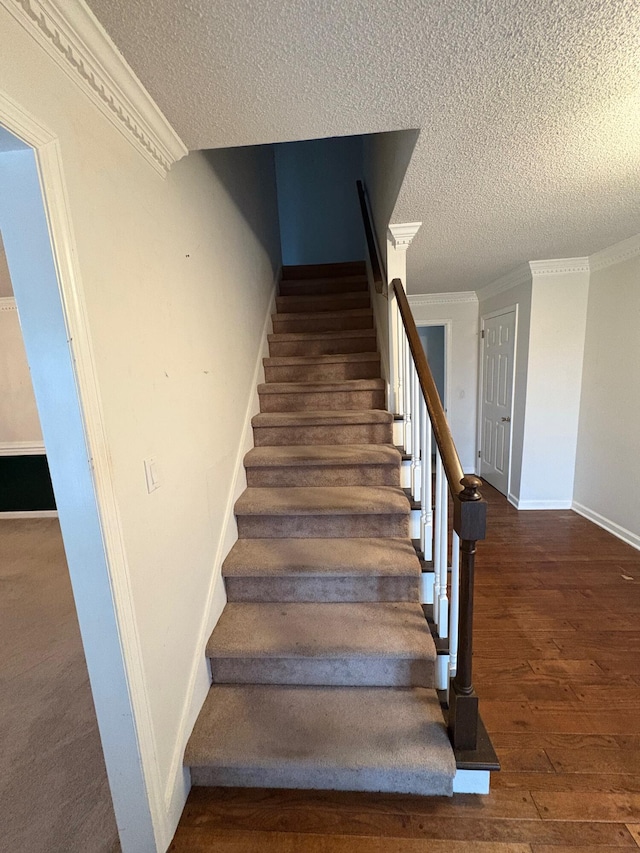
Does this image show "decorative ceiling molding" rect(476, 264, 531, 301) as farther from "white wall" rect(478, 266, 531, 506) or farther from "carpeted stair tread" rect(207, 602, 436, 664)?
"carpeted stair tread" rect(207, 602, 436, 664)

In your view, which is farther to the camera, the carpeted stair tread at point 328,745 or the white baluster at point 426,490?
the white baluster at point 426,490

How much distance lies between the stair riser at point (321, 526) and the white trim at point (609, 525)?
214 centimetres

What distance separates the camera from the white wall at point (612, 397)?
8.64ft

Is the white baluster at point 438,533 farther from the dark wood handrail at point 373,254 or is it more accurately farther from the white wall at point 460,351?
the white wall at point 460,351

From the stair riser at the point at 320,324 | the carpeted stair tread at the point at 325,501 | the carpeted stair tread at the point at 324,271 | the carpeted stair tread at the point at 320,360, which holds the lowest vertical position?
the carpeted stair tread at the point at 325,501

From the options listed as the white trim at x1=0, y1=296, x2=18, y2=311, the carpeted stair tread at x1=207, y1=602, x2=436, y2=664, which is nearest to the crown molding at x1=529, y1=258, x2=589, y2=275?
the carpeted stair tread at x1=207, y1=602, x2=436, y2=664

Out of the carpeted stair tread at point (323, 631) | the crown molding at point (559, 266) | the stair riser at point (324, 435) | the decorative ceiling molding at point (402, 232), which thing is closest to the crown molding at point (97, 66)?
the decorative ceiling molding at point (402, 232)

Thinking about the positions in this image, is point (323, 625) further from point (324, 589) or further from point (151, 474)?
point (151, 474)

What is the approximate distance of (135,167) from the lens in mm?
1093

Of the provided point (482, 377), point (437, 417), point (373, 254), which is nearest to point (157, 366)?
point (437, 417)

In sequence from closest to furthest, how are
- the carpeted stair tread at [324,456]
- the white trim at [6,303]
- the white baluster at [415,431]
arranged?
the white baluster at [415,431] < the carpeted stair tread at [324,456] < the white trim at [6,303]

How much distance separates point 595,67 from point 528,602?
238cm

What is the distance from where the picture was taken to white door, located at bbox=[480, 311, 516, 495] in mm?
3674

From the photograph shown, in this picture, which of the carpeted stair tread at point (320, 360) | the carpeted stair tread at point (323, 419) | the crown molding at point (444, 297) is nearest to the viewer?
the carpeted stair tread at point (323, 419)
